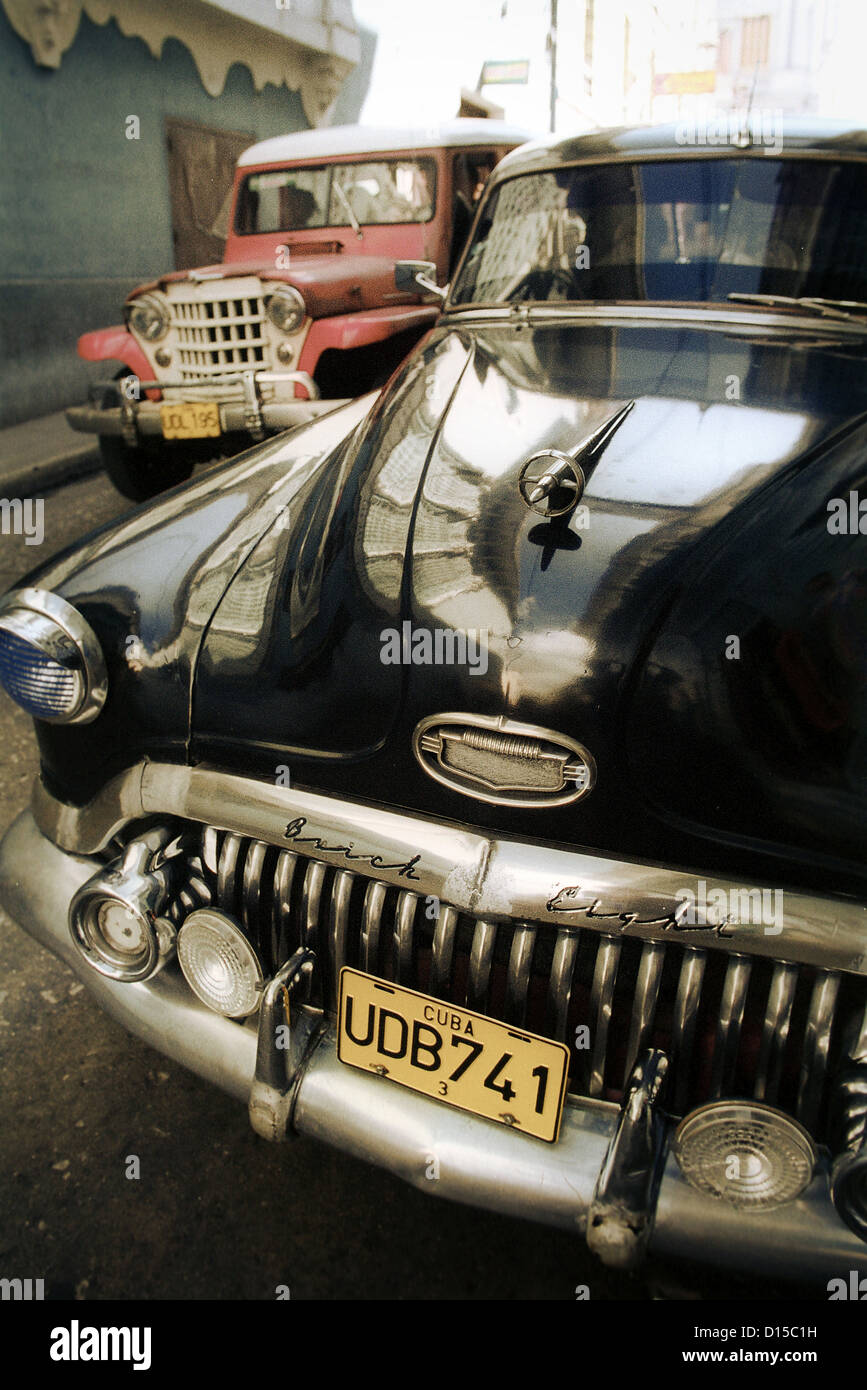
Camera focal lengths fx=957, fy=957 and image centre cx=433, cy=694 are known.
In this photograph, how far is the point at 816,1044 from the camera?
4.23 feet

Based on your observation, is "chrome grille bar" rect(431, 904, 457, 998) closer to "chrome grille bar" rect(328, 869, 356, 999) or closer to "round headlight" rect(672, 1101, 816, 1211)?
"chrome grille bar" rect(328, 869, 356, 999)

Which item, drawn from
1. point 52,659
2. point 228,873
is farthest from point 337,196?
point 228,873

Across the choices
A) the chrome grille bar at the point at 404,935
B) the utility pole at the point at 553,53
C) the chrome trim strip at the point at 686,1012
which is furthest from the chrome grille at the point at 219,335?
the utility pole at the point at 553,53

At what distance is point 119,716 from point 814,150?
2.08 m

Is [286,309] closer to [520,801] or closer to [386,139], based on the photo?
[386,139]

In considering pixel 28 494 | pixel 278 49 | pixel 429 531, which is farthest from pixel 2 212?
pixel 429 531

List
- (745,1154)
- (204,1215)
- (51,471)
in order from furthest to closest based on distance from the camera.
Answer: (51,471) < (204,1215) < (745,1154)

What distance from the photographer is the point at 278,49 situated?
438 inches

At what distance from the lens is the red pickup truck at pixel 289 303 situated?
198 inches

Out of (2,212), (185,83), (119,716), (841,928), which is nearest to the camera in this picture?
(841,928)

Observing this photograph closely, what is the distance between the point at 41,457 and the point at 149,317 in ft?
5.33

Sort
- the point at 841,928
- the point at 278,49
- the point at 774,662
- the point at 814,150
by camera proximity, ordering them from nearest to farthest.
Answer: the point at 841,928
the point at 774,662
the point at 814,150
the point at 278,49

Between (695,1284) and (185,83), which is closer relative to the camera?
(695,1284)
